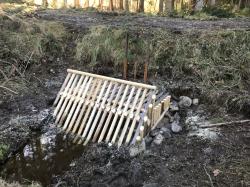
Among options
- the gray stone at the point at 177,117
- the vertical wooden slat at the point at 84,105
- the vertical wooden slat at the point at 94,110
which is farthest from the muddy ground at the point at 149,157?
the vertical wooden slat at the point at 84,105

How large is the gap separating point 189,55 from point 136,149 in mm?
3044

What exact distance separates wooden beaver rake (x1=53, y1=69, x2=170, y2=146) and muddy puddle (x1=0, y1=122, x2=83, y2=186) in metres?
0.30

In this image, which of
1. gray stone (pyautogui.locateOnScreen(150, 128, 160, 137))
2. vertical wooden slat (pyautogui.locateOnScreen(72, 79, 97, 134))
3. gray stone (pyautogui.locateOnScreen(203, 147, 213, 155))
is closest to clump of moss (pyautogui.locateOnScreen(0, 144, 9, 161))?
vertical wooden slat (pyautogui.locateOnScreen(72, 79, 97, 134))

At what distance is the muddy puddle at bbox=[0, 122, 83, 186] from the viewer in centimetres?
589

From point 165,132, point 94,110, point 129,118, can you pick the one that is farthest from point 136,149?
point 94,110

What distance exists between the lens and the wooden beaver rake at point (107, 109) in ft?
21.4

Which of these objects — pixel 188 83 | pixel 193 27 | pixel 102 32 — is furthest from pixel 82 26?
pixel 188 83

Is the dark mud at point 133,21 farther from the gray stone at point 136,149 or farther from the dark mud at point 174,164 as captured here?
the gray stone at point 136,149

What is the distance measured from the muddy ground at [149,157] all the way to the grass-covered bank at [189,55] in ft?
1.63

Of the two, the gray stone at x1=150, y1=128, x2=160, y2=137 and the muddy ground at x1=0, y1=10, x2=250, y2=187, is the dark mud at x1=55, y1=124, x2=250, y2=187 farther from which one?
the gray stone at x1=150, y1=128, x2=160, y2=137

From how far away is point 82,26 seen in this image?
9.90 metres

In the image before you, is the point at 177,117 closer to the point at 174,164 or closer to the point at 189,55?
the point at 174,164

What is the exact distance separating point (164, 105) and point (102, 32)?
9.68 feet

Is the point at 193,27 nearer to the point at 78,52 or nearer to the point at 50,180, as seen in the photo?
the point at 78,52
